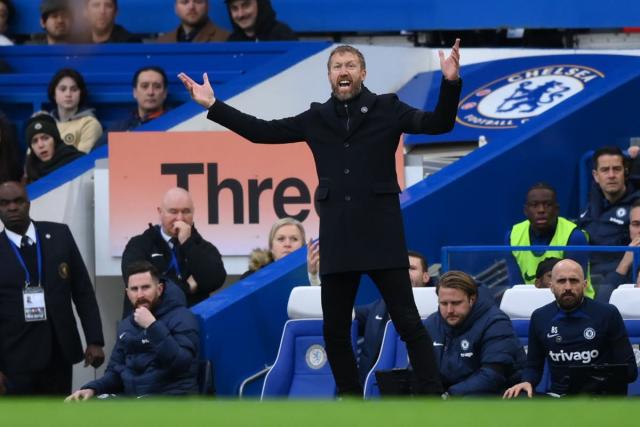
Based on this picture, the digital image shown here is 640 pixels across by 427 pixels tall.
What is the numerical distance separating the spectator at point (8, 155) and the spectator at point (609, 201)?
4.33 meters

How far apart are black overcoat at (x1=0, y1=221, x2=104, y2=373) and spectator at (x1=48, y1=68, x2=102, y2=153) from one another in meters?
3.12

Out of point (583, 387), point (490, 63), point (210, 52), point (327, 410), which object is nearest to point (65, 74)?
point (210, 52)

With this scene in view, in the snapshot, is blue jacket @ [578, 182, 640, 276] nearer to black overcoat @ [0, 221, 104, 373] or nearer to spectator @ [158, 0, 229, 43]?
black overcoat @ [0, 221, 104, 373]

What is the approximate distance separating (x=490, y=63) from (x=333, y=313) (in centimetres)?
751

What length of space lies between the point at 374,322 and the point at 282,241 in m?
1.60

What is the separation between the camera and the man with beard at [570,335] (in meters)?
9.12

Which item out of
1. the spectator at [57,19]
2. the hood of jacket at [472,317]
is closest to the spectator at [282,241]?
the hood of jacket at [472,317]

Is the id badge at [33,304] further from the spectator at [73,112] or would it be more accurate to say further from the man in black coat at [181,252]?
the spectator at [73,112]

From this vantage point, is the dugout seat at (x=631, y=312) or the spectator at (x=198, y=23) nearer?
A: the dugout seat at (x=631, y=312)

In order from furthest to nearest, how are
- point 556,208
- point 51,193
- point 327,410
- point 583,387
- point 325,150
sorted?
point 51,193 < point 556,208 < point 583,387 < point 325,150 < point 327,410

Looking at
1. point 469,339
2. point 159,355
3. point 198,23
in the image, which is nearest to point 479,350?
point 469,339

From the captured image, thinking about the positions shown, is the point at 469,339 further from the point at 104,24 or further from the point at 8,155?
the point at 104,24

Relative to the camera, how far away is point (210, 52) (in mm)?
14820

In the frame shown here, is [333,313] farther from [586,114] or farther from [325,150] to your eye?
[586,114]
